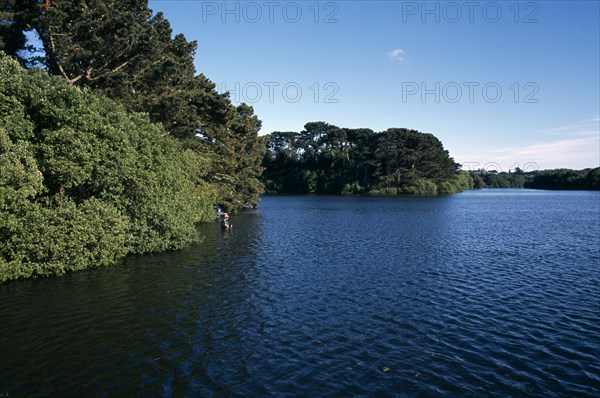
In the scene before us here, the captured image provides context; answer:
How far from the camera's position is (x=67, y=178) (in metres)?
27.0

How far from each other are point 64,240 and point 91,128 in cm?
748

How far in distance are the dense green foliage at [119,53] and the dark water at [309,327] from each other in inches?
698

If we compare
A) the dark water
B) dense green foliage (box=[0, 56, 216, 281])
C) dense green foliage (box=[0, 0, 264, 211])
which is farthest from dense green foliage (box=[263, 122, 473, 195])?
dense green foliage (box=[0, 56, 216, 281])

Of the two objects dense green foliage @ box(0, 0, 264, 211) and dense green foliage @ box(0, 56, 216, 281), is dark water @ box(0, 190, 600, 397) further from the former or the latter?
dense green foliage @ box(0, 0, 264, 211)

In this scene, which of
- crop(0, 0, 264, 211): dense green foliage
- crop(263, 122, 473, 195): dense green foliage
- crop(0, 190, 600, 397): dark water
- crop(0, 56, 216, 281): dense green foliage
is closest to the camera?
crop(0, 190, 600, 397): dark water

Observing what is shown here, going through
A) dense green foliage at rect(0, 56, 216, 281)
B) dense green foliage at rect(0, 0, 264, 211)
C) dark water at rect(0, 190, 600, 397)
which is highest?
dense green foliage at rect(0, 0, 264, 211)

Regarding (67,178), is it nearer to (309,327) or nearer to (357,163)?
(309,327)

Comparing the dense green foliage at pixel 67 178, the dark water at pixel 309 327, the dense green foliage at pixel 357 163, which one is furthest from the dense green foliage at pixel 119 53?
the dense green foliage at pixel 357 163

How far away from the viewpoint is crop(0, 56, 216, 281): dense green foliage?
23.8 m

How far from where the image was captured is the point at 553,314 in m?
20.1

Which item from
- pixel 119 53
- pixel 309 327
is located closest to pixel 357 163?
pixel 119 53

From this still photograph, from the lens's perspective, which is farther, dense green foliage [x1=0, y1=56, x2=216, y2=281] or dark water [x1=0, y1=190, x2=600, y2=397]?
dense green foliage [x1=0, y1=56, x2=216, y2=281]

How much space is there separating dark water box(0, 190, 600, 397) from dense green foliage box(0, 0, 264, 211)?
1772 centimetres

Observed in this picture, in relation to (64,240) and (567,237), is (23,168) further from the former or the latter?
(567,237)
